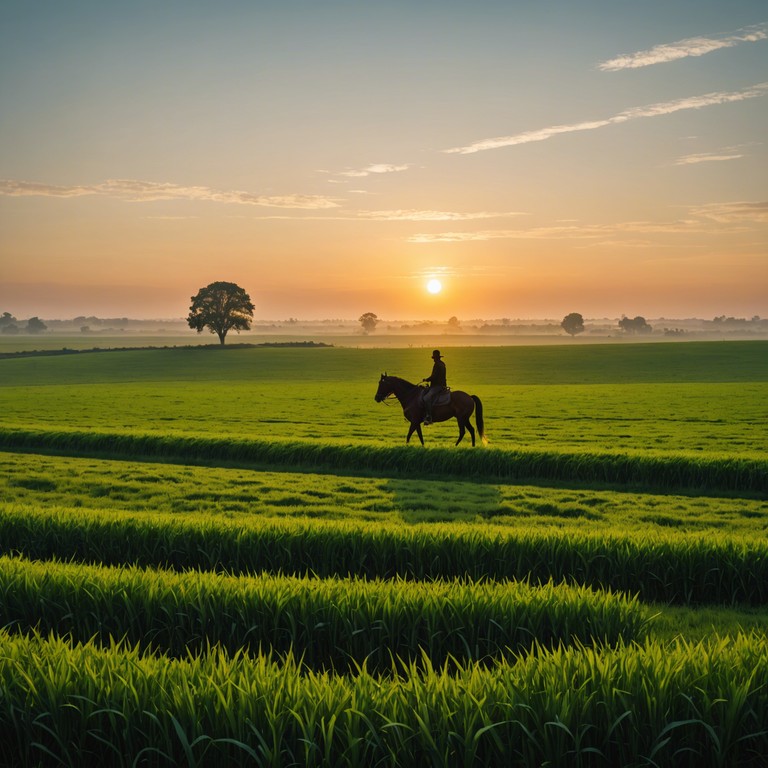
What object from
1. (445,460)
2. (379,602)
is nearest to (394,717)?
(379,602)

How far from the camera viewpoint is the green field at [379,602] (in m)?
4.77

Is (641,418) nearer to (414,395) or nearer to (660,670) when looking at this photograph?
(414,395)

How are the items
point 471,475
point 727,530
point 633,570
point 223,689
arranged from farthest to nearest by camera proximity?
point 471,475
point 727,530
point 633,570
point 223,689

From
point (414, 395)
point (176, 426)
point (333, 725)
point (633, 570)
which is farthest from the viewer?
point (176, 426)

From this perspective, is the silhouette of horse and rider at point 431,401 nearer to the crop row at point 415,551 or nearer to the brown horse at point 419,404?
the brown horse at point 419,404

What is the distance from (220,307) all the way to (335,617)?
119 meters

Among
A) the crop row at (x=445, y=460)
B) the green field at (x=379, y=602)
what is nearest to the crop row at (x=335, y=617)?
the green field at (x=379, y=602)

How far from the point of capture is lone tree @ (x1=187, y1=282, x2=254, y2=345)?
121 meters

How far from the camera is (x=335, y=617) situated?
757 centimetres

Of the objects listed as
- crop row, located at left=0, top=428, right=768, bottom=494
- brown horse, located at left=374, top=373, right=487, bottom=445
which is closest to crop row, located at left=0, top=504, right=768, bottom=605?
crop row, located at left=0, top=428, right=768, bottom=494

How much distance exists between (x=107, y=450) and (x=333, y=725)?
2536 cm

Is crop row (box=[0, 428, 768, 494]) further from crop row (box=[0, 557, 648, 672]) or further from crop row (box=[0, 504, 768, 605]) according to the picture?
crop row (box=[0, 557, 648, 672])

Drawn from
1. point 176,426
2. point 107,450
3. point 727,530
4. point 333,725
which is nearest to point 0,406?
point 176,426

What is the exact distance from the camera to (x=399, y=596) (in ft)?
25.0
